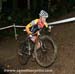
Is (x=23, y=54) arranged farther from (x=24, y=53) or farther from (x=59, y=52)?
(x=59, y=52)

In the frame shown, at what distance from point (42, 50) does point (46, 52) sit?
0.13 meters

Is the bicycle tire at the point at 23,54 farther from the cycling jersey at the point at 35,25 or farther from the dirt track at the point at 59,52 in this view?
the cycling jersey at the point at 35,25

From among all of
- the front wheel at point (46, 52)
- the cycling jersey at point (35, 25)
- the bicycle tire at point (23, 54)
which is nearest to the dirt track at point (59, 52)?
the bicycle tire at point (23, 54)

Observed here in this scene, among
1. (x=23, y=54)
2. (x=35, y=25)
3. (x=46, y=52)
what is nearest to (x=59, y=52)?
(x=23, y=54)

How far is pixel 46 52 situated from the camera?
492 inches

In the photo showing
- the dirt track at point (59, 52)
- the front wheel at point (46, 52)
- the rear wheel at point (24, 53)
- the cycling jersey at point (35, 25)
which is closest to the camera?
the front wheel at point (46, 52)

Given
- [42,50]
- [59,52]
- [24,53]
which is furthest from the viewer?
[59,52]

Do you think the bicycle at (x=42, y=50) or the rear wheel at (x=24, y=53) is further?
the rear wheel at (x=24, y=53)

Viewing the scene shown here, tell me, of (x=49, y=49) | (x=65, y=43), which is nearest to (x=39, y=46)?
(x=49, y=49)

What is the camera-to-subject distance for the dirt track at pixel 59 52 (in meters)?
12.8

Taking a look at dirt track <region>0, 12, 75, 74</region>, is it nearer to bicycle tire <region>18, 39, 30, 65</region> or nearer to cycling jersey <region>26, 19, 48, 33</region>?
bicycle tire <region>18, 39, 30, 65</region>

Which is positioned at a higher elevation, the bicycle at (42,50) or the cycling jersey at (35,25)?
the cycling jersey at (35,25)

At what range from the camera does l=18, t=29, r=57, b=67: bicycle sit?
12.3m

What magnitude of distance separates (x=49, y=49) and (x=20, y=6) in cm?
1254
